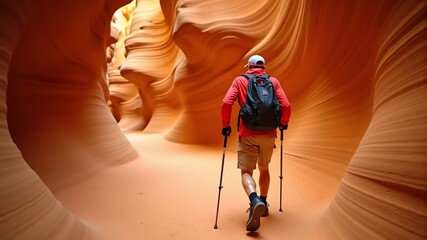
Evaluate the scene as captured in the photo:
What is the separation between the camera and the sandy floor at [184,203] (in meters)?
2.06

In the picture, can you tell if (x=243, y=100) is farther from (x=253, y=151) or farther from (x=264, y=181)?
(x=264, y=181)

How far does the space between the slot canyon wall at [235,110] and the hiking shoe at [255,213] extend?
1.70 feet

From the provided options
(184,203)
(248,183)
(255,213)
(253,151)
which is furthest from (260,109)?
(184,203)

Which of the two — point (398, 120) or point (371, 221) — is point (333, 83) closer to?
point (398, 120)

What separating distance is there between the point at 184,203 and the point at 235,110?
3.53 meters

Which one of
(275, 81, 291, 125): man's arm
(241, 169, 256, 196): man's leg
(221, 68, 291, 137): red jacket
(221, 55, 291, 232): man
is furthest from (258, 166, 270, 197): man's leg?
(275, 81, 291, 125): man's arm

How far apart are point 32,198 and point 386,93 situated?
2.47 m

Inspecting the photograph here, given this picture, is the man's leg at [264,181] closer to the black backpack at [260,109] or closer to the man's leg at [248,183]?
the man's leg at [248,183]

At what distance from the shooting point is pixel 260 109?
2.13 meters

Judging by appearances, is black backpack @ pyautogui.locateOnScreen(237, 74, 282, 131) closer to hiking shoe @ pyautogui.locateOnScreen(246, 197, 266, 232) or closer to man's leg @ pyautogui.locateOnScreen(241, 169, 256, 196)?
man's leg @ pyautogui.locateOnScreen(241, 169, 256, 196)

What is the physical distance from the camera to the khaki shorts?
228 cm

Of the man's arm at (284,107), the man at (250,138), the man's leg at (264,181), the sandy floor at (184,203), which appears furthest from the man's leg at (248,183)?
the man's arm at (284,107)

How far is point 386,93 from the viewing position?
→ 1.96 metres

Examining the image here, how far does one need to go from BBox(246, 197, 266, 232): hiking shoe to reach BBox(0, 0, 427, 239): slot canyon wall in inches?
20.4
